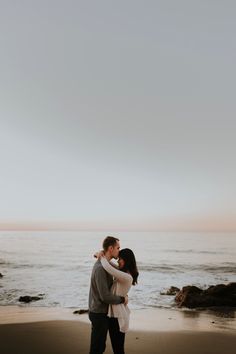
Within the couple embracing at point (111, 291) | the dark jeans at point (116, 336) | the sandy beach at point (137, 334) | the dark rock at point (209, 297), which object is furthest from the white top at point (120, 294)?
the dark rock at point (209, 297)

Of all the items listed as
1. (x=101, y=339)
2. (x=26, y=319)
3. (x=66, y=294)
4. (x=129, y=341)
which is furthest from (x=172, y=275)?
(x=101, y=339)

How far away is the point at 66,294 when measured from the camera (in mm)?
17750

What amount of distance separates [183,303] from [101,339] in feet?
33.1

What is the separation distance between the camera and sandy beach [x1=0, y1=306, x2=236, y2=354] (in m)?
7.23

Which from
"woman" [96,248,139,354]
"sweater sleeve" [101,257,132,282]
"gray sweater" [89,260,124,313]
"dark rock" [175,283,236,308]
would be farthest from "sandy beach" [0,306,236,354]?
"sweater sleeve" [101,257,132,282]

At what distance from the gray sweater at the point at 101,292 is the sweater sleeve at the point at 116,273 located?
77 millimetres

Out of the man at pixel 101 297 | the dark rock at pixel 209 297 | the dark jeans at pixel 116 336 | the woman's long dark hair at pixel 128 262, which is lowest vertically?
the dark rock at pixel 209 297

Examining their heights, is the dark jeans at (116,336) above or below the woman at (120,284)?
below

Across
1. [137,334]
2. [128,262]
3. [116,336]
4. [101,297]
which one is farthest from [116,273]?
[137,334]

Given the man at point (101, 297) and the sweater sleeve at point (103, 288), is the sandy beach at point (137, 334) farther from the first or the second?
the sweater sleeve at point (103, 288)

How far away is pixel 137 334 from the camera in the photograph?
8414 millimetres

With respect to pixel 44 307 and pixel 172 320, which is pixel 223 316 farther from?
pixel 44 307

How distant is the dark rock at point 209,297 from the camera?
45.9 ft

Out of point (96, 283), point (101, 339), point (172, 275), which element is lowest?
point (172, 275)
